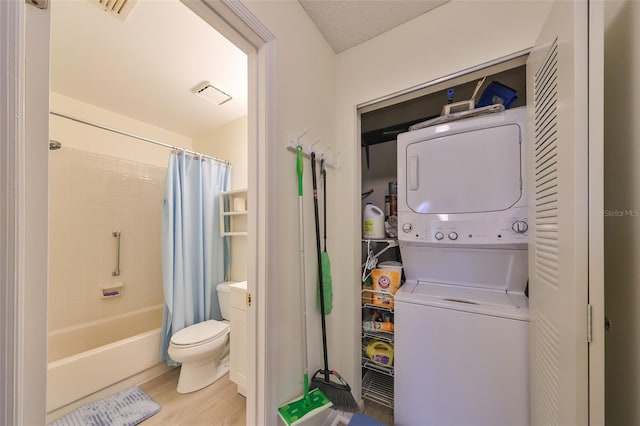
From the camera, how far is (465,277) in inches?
56.8

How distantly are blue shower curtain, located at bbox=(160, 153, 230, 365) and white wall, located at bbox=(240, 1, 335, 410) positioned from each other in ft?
4.71

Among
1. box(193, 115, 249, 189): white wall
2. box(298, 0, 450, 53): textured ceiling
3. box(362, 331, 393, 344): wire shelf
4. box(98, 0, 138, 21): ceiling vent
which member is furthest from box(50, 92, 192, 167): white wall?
box(362, 331, 393, 344): wire shelf

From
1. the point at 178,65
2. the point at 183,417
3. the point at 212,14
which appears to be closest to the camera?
the point at 212,14

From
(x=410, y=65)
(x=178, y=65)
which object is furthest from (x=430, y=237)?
(x=178, y=65)

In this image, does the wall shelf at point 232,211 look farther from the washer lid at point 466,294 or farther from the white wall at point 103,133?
the washer lid at point 466,294

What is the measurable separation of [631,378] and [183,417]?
2.26m

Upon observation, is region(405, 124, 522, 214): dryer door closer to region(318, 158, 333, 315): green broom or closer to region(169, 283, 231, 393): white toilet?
region(318, 158, 333, 315): green broom

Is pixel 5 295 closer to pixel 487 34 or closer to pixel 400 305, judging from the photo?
pixel 400 305

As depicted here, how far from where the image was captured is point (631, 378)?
2.24 feet

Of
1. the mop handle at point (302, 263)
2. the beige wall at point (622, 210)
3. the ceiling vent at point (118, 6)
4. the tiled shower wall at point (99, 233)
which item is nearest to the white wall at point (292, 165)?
the mop handle at point (302, 263)

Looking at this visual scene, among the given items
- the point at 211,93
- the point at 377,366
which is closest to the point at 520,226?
the point at 377,366

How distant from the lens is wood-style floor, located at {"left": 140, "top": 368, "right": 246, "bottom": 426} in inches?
58.8

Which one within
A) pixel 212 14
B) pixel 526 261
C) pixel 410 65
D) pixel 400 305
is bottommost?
pixel 400 305

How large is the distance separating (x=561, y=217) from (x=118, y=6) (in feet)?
7.70
